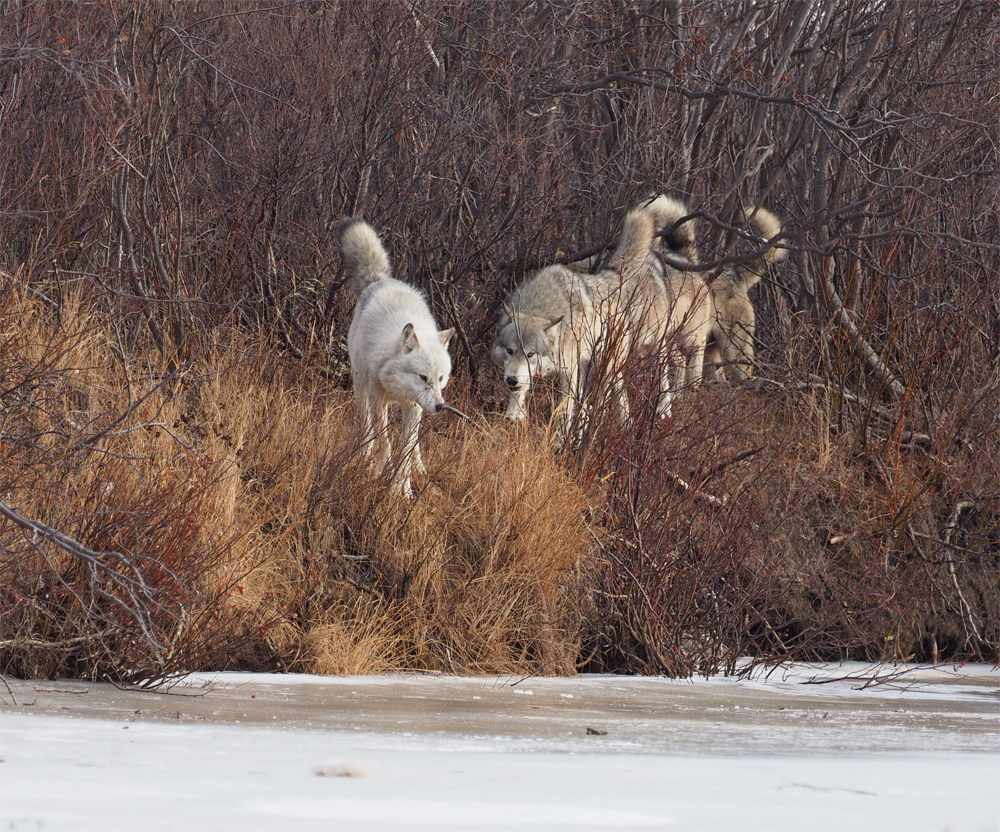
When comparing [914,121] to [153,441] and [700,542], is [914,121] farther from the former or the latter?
[153,441]

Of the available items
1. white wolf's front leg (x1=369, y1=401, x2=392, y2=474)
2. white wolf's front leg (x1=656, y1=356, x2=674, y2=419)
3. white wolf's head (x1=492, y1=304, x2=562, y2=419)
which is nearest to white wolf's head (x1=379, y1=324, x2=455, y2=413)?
white wolf's front leg (x1=369, y1=401, x2=392, y2=474)

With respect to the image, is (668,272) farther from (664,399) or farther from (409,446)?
(409,446)

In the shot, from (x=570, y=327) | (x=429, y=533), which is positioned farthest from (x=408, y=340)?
(x=570, y=327)

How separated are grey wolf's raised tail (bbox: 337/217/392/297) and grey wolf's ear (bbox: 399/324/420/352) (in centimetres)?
85

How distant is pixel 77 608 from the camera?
17.2 feet

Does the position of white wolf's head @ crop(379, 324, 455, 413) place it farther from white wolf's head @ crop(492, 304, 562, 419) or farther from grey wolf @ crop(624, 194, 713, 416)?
grey wolf @ crop(624, 194, 713, 416)

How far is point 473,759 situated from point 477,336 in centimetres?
708

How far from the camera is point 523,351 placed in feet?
30.1

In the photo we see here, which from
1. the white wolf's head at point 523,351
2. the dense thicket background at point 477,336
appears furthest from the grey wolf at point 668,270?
the white wolf's head at point 523,351

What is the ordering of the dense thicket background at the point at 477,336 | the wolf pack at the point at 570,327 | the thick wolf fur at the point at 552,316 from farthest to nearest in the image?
the thick wolf fur at the point at 552,316, the wolf pack at the point at 570,327, the dense thicket background at the point at 477,336

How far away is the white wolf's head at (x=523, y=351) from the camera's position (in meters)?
9.08

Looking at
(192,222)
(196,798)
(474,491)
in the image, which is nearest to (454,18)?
(192,222)

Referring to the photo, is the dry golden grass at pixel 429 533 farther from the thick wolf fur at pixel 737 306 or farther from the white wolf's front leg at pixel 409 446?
the thick wolf fur at pixel 737 306

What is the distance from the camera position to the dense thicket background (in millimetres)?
6227
